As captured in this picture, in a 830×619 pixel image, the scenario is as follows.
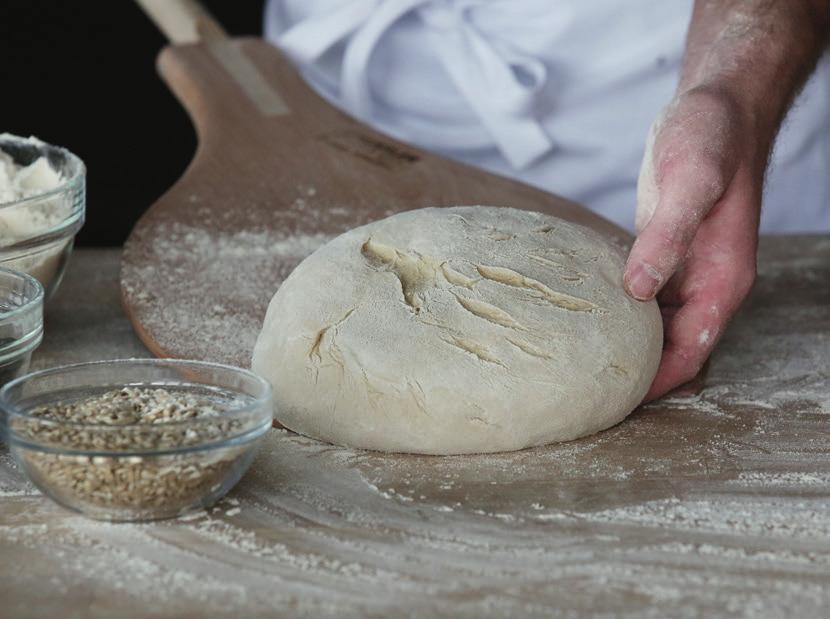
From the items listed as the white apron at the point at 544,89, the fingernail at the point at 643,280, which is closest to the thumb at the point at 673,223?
the fingernail at the point at 643,280

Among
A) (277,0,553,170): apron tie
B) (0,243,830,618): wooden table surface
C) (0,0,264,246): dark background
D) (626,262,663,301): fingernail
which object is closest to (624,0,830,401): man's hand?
(626,262,663,301): fingernail

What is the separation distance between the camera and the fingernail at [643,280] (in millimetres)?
1432

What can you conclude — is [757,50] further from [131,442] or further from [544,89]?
[131,442]

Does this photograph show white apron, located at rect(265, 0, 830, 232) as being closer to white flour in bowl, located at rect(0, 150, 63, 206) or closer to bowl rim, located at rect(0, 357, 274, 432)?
white flour in bowl, located at rect(0, 150, 63, 206)

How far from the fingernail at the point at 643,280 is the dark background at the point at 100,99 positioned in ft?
5.81

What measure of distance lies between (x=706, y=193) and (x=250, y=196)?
928 mm

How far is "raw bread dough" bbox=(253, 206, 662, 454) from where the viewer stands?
1.30 metres

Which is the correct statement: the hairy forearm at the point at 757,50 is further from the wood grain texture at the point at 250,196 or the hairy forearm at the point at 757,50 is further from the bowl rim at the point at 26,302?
the bowl rim at the point at 26,302

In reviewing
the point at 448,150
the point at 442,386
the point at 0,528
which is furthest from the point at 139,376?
the point at 448,150

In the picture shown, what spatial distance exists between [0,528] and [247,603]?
29 centimetres

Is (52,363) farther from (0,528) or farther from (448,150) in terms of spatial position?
(448,150)

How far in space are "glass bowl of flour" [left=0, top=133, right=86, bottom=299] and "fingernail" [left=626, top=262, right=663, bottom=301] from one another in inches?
30.2

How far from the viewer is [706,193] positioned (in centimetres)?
147

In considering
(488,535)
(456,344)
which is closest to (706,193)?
(456,344)
